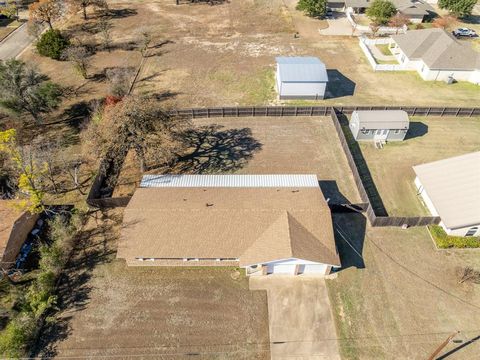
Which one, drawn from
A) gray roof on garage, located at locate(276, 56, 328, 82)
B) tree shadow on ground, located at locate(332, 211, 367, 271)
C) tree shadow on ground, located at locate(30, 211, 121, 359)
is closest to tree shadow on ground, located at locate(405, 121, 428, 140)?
gray roof on garage, located at locate(276, 56, 328, 82)

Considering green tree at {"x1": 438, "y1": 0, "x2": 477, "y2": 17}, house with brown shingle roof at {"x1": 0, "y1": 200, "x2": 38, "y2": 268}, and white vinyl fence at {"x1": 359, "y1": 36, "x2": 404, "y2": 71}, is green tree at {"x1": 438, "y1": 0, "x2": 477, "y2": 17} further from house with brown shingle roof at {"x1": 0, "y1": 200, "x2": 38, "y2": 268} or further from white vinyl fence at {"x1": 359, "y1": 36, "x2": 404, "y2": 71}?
house with brown shingle roof at {"x1": 0, "y1": 200, "x2": 38, "y2": 268}

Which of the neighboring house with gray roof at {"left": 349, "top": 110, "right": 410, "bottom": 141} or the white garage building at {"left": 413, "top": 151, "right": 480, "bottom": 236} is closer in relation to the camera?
the white garage building at {"left": 413, "top": 151, "right": 480, "bottom": 236}

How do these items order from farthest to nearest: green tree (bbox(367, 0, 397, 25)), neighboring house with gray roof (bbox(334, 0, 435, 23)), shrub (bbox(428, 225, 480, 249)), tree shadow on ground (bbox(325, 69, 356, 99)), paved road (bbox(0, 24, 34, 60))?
1. neighboring house with gray roof (bbox(334, 0, 435, 23))
2. green tree (bbox(367, 0, 397, 25))
3. paved road (bbox(0, 24, 34, 60))
4. tree shadow on ground (bbox(325, 69, 356, 99))
5. shrub (bbox(428, 225, 480, 249))

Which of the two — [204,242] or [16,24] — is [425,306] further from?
[16,24]

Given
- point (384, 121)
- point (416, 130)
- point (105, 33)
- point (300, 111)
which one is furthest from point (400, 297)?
point (105, 33)

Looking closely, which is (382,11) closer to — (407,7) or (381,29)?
(381,29)

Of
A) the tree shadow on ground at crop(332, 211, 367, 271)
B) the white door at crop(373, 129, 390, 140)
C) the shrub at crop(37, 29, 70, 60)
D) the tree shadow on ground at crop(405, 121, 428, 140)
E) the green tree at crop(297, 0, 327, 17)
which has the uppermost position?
the green tree at crop(297, 0, 327, 17)

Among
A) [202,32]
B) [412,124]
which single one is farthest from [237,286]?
[202,32]

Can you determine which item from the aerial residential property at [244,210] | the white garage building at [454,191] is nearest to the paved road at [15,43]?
the aerial residential property at [244,210]
